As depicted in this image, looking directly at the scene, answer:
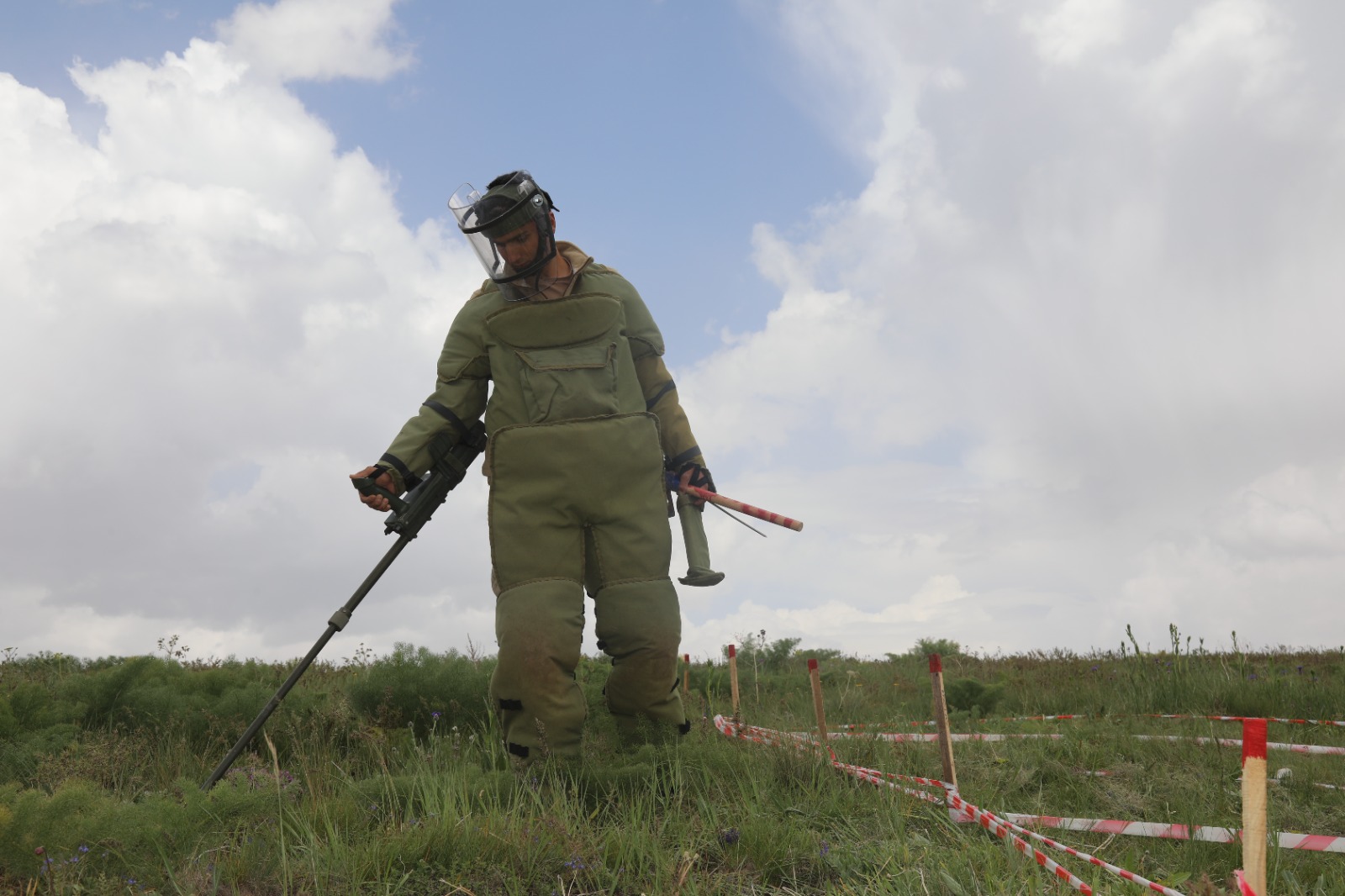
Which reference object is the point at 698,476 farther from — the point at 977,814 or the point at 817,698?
the point at 977,814

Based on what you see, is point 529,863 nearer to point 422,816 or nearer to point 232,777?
point 422,816

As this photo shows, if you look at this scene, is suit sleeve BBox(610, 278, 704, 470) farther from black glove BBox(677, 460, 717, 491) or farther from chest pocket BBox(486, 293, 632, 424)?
chest pocket BBox(486, 293, 632, 424)

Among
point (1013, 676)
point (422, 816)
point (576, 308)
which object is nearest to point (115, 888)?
point (422, 816)

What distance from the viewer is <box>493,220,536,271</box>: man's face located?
469cm

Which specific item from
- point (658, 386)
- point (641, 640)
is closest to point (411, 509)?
point (641, 640)

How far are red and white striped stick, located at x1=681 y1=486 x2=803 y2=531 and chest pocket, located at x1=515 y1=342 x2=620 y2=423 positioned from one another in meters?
0.62

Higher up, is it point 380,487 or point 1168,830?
point 380,487

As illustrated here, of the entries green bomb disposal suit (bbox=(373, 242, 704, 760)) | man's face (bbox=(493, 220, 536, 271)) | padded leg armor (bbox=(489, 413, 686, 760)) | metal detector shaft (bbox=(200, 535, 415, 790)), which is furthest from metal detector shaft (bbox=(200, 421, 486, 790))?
man's face (bbox=(493, 220, 536, 271))

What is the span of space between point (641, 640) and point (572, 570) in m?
0.47

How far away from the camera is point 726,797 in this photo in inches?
148

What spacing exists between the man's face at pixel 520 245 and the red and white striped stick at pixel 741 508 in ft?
4.55

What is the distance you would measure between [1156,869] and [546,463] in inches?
113

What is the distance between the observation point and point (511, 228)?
15.3 feet

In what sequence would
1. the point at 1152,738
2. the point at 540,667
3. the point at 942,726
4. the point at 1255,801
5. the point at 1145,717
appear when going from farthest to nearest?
the point at 1145,717, the point at 1152,738, the point at 540,667, the point at 942,726, the point at 1255,801
